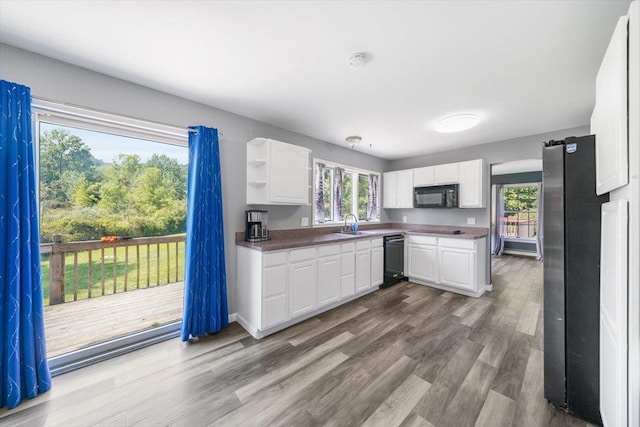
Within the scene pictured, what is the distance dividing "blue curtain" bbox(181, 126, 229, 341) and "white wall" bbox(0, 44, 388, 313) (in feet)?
0.62

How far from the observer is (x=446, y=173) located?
4004 millimetres

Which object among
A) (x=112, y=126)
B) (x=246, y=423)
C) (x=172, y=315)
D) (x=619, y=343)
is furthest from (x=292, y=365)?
(x=112, y=126)

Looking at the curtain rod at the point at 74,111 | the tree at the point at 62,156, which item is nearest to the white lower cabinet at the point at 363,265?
the curtain rod at the point at 74,111

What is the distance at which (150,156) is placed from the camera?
7.86 ft

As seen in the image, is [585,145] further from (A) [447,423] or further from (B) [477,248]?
(B) [477,248]

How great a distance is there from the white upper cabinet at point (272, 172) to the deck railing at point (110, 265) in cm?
118

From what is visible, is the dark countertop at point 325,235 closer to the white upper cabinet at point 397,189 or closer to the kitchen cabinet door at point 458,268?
the kitchen cabinet door at point 458,268

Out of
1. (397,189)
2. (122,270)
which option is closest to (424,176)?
(397,189)

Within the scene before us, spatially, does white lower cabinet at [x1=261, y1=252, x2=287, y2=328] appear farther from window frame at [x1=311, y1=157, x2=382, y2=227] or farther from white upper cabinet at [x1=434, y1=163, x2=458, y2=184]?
white upper cabinet at [x1=434, y1=163, x2=458, y2=184]

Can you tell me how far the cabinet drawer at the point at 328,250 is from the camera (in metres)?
2.82

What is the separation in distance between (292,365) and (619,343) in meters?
1.91

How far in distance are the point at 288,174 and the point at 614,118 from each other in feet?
8.23

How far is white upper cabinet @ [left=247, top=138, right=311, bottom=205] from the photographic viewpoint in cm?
273

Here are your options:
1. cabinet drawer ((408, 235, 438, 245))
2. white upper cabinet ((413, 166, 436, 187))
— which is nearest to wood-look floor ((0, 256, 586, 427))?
cabinet drawer ((408, 235, 438, 245))
